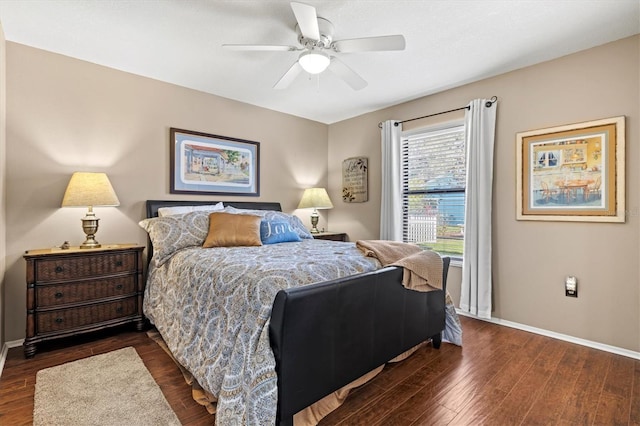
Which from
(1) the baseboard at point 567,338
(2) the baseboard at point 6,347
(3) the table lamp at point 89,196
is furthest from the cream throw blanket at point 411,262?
(2) the baseboard at point 6,347

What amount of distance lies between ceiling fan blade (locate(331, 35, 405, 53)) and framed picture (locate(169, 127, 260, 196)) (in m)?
2.06

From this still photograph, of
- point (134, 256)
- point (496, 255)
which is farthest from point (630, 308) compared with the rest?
point (134, 256)

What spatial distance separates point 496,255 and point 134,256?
140 inches

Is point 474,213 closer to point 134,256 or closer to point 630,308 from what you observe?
point 630,308

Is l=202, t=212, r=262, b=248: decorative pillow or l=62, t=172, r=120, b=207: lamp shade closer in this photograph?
l=62, t=172, r=120, b=207: lamp shade

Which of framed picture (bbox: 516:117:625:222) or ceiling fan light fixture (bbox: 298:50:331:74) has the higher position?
ceiling fan light fixture (bbox: 298:50:331:74)

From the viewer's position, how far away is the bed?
1.43 meters

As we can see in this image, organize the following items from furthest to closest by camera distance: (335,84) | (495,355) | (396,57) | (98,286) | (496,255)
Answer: (335,84)
(496,255)
(396,57)
(98,286)
(495,355)

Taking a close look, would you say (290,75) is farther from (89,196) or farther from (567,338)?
(567,338)

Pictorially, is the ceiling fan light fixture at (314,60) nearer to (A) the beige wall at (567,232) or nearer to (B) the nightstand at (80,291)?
(A) the beige wall at (567,232)

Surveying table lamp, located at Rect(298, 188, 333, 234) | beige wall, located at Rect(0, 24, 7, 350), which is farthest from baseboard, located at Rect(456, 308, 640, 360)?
beige wall, located at Rect(0, 24, 7, 350)

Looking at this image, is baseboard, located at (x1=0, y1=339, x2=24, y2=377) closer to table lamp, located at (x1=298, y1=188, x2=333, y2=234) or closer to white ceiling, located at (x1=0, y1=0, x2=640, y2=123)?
white ceiling, located at (x1=0, y1=0, x2=640, y2=123)

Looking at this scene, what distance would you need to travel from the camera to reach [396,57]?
9.37 ft

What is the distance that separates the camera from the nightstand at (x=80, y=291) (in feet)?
7.84
